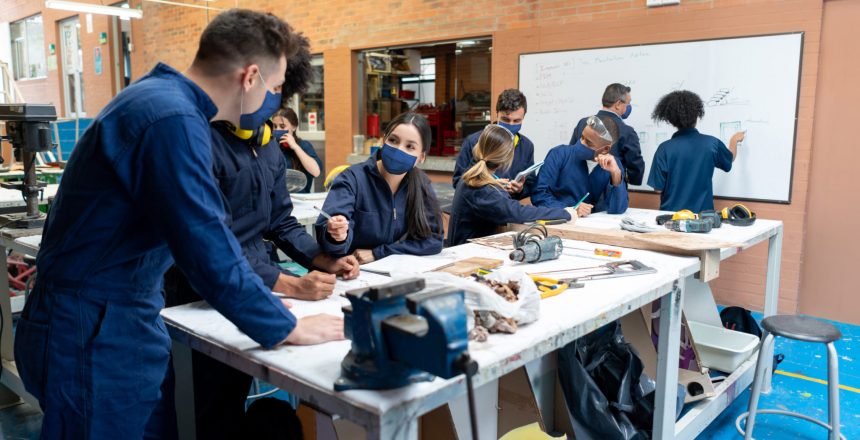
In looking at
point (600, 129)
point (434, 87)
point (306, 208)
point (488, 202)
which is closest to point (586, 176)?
point (600, 129)

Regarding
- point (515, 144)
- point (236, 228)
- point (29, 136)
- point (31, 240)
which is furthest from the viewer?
point (515, 144)

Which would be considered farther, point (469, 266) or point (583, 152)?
point (583, 152)

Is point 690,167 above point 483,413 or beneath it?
above

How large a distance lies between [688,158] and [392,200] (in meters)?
2.54

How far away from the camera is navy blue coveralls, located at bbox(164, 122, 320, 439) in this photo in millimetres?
1739

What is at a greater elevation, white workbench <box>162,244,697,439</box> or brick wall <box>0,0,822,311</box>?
brick wall <box>0,0,822,311</box>

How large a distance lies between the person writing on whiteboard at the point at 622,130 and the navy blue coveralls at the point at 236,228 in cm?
272

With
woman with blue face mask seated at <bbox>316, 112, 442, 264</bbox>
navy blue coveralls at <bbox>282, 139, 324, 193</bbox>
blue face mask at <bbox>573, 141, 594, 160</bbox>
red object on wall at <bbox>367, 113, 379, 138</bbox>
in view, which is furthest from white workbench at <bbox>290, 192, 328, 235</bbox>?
red object on wall at <bbox>367, 113, 379, 138</bbox>

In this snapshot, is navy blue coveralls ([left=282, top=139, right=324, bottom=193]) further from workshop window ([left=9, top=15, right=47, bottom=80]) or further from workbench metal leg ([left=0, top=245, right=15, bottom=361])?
workshop window ([left=9, top=15, right=47, bottom=80])

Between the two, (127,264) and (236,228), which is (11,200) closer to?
(236,228)

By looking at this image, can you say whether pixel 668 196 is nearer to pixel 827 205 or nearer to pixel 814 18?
pixel 827 205

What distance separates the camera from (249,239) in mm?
1823

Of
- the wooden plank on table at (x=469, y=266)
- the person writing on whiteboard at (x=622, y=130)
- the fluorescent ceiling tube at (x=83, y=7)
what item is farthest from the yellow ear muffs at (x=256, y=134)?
the fluorescent ceiling tube at (x=83, y=7)

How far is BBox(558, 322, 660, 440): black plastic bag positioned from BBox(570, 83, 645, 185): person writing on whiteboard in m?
2.16
